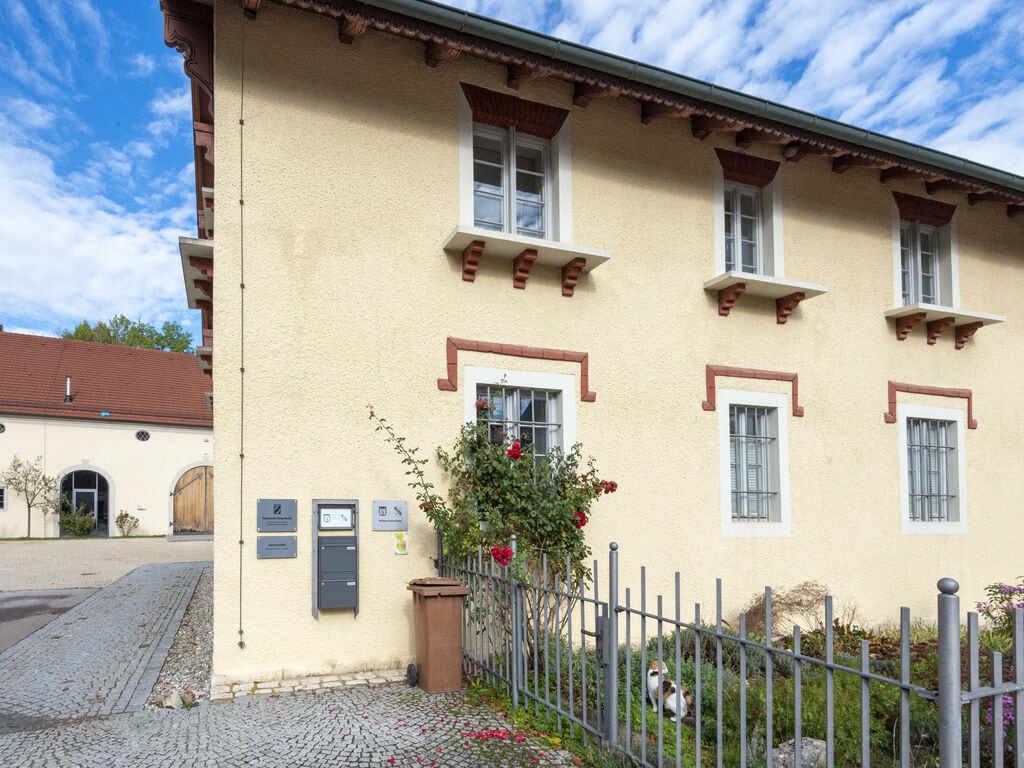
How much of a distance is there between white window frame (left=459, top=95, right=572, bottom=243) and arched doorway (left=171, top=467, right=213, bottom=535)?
74.4 feet

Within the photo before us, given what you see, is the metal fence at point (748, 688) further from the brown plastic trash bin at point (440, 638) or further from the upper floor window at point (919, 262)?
the upper floor window at point (919, 262)

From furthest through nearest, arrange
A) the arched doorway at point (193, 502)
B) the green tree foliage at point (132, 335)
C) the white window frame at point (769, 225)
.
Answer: the green tree foliage at point (132, 335), the arched doorway at point (193, 502), the white window frame at point (769, 225)

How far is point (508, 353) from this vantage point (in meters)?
7.68

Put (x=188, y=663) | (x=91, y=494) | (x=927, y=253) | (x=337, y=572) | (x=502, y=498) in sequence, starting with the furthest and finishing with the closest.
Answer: (x=91, y=494)
(x=927, y=253)
(x=188, y=663)
(x=502, y=498)
(x=337, y=572)

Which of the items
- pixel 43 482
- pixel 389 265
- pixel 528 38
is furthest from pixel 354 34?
pixel 43 482

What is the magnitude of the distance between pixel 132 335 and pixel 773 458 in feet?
147

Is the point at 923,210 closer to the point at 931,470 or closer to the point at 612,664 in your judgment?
the point at 931,470

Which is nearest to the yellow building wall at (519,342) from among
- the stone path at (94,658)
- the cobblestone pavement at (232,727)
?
the cobblestone pavement at (232,727)

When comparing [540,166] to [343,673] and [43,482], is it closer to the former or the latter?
[343,673]

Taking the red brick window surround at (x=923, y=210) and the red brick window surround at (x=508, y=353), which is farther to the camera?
the red brick window surround at (x=923, y=210)

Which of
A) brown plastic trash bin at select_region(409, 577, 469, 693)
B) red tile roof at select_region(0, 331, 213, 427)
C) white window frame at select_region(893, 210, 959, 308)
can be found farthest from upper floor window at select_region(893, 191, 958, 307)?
red tile roof at select_region(0, 331, 213, 427)

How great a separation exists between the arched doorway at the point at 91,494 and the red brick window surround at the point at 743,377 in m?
23.7

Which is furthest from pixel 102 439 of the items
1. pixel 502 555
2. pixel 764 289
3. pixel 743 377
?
pixel 502 555

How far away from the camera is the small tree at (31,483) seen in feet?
80.0
